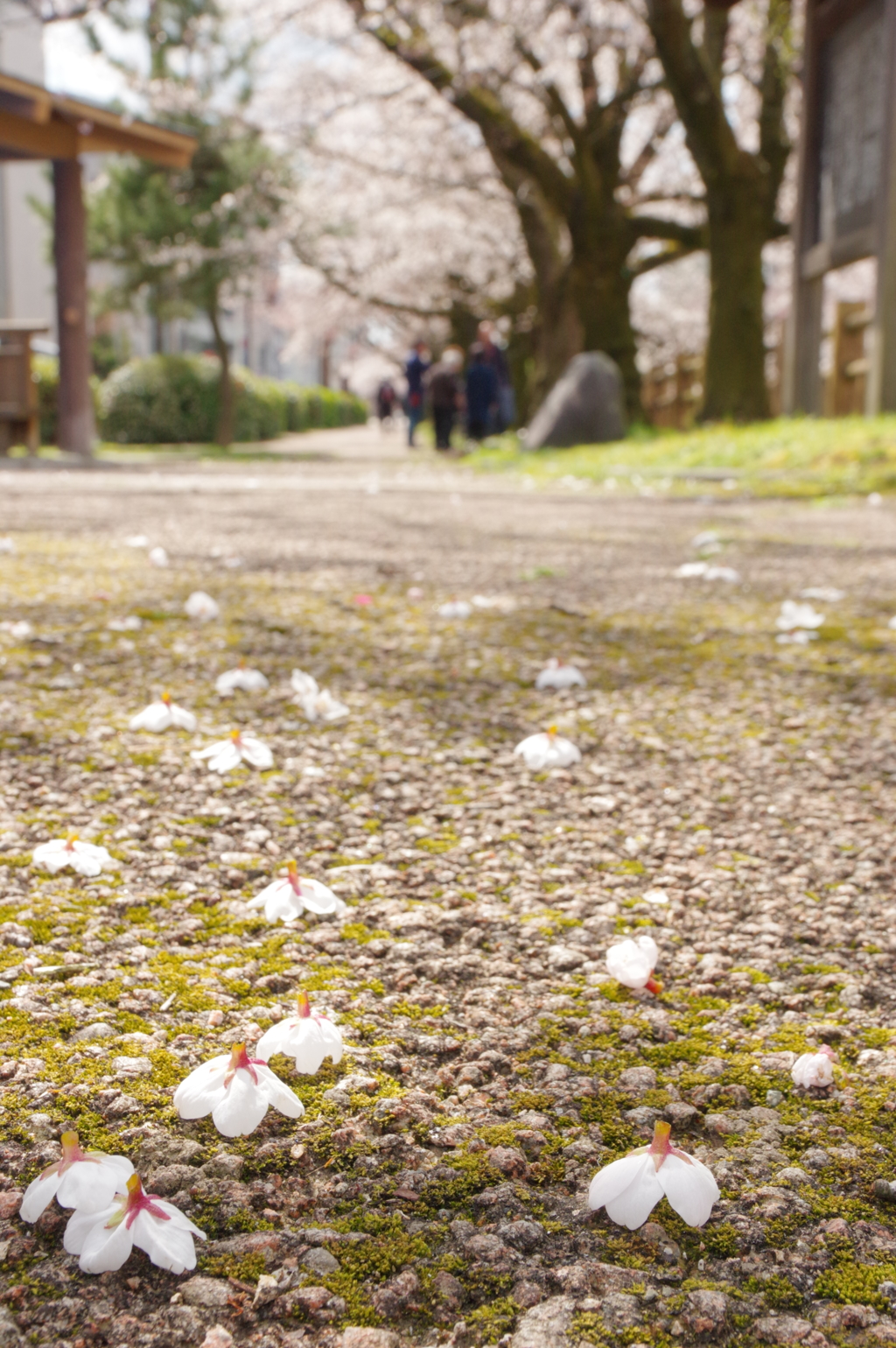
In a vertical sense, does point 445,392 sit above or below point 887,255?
below

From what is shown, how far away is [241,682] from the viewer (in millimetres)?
2586

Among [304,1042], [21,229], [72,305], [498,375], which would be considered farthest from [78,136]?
[21,229]

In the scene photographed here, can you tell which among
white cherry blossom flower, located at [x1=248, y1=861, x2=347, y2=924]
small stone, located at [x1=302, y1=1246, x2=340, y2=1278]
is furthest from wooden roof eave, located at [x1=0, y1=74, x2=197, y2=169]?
small stone, located at [x1=302, y1=1246, x2=340, y2=1278]

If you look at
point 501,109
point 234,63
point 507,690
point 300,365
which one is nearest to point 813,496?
point 507,690

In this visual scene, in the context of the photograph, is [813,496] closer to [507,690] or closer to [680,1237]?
[507,690]

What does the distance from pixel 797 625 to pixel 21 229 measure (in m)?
26.8

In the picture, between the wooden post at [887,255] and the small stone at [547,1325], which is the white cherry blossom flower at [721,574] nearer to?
the small stone at [547,1325]

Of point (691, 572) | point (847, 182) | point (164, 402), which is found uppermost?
point (847, 182)

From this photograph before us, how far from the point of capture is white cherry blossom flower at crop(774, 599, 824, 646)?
326 cm

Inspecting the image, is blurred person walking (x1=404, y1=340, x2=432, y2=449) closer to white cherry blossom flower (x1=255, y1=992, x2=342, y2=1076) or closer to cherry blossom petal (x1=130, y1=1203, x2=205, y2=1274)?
white cherry blossom flower (x1=255, y1=992, x2=342, y2=1076)

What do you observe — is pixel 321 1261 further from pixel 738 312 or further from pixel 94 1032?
pixel 738 312

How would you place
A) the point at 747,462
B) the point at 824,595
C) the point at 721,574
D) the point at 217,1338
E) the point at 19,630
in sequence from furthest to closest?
the point at 747,462 < the point at 721,574 < the point at 824,595 < the point at 19,630 < the point at 217,1338

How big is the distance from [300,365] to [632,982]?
258 ft

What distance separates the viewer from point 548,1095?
1.16m
